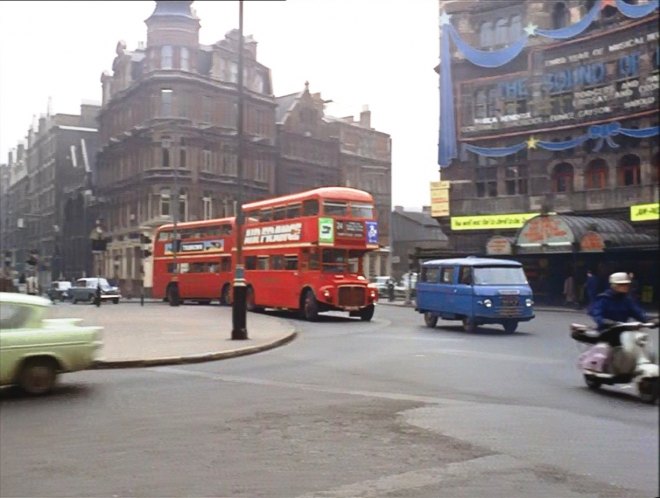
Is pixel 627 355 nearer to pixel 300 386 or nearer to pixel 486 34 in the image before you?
pixel 486 34

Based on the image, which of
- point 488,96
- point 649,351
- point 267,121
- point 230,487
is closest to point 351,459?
point 230,487

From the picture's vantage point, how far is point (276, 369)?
460 inches

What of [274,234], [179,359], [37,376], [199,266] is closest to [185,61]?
[37,376]

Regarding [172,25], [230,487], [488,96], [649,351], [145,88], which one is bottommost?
[230,487]

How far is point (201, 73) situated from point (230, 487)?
2.87 meters

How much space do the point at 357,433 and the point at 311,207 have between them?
2239 millimetres

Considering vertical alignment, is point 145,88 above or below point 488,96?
above

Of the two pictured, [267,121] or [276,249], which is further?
[276,249]

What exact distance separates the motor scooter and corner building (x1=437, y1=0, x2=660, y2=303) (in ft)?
0.27

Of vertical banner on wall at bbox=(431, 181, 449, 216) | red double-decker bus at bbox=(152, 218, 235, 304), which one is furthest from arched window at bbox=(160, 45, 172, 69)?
red double-decker bus at bbox=(152, 218, 235, 304)

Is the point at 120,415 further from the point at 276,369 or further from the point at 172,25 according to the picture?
the point at 172,25

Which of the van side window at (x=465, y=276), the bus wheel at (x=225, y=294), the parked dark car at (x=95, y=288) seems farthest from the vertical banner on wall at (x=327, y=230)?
the bus wheel at (x=225, y=294)

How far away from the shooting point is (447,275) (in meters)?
2.55

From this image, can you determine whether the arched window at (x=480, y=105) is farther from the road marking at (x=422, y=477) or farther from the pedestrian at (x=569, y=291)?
the road marking at (x=422, y=477)
